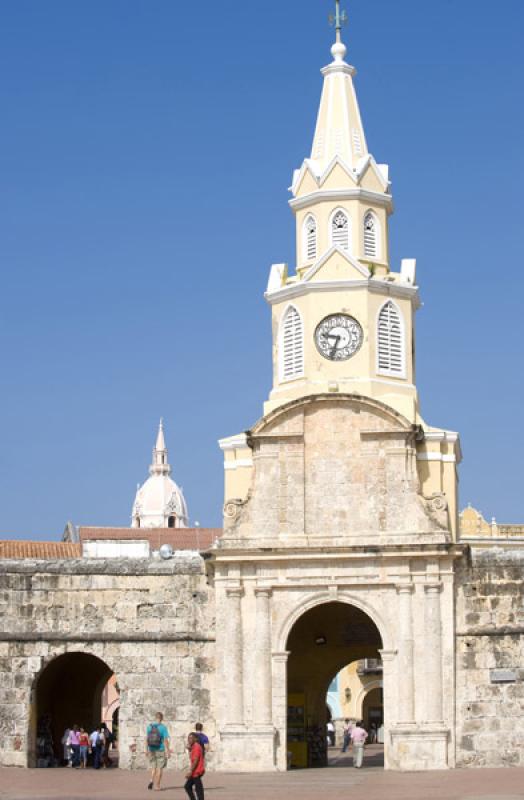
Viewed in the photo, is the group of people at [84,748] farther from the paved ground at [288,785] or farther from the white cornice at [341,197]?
the white cornice at [341,197]

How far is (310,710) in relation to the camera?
43.8 metres

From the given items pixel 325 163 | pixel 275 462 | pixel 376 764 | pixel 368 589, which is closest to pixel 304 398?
pixel 275 462

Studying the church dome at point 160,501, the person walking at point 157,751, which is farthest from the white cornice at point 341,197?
the church dome at point 160,501

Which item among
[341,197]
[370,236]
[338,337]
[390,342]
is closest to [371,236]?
[370,236]

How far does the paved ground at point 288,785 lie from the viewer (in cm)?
3092

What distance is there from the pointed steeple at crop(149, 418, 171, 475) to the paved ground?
85.4 m

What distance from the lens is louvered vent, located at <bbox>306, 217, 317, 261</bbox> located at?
44.0 metres

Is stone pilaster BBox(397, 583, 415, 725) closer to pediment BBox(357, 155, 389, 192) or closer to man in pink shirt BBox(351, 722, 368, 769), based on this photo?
man in pink shirt BBox(351, 722, 368, 769)

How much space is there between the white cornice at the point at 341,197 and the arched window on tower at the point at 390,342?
3.10 meters

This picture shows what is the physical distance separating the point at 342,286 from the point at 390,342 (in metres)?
2.06

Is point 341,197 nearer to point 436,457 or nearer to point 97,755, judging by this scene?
point 436,457

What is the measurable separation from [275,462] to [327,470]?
1375mm

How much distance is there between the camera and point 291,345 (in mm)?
43344

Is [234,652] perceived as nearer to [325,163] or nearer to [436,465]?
[436,465]
